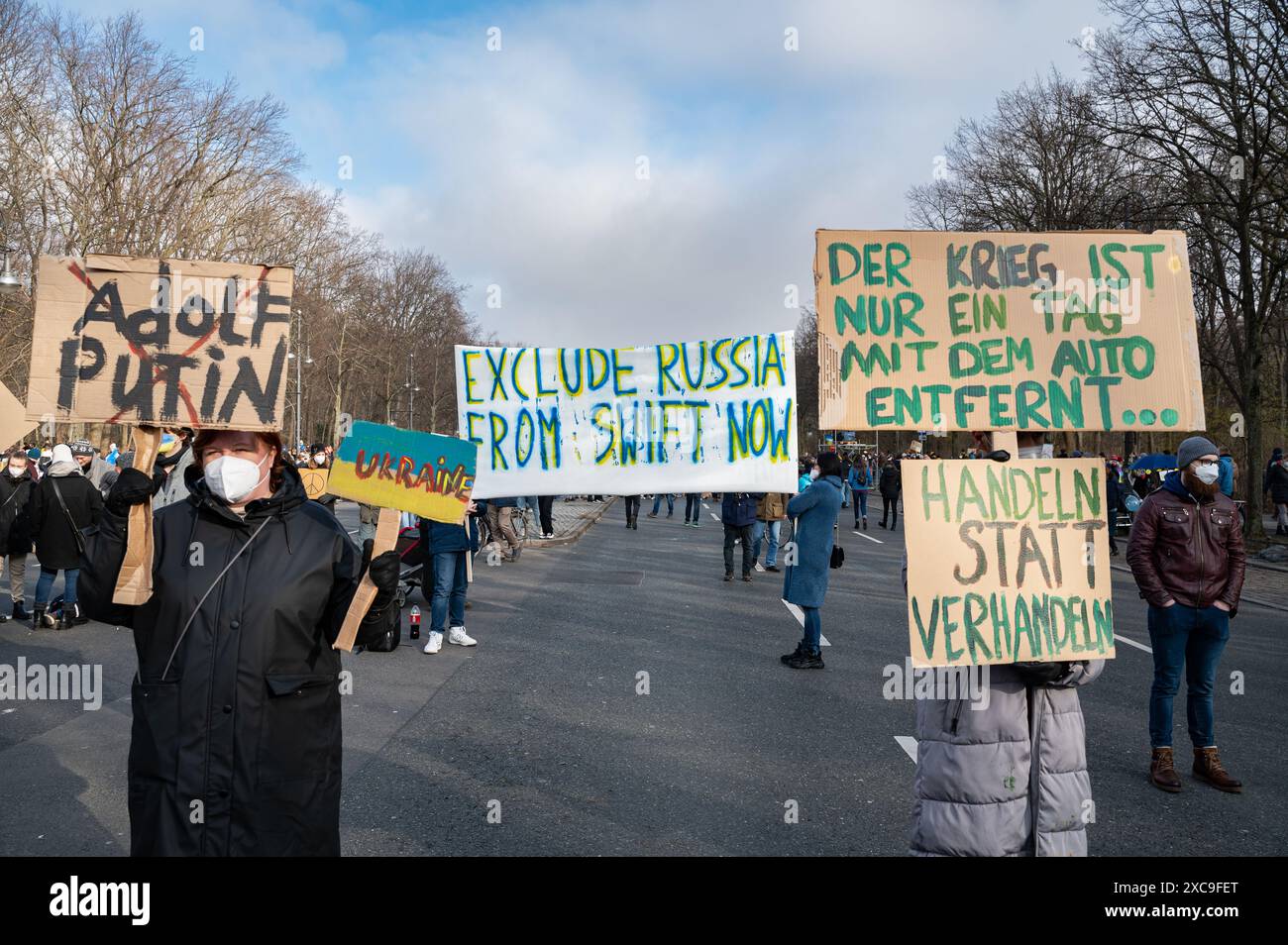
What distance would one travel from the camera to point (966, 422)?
3.59m

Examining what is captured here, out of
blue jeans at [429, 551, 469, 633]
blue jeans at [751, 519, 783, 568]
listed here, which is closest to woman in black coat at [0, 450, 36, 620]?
blue jeans at [429, 551, 469, 633]

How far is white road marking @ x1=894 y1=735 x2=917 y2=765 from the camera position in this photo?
5.73 meters

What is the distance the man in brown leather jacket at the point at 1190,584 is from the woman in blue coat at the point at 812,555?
303 cm

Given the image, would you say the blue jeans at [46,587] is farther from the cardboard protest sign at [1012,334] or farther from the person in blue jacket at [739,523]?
the cardboard protest sign at [1012,334]

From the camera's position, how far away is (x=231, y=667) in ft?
9.04

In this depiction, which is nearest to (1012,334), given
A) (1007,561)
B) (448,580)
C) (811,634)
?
(1007,561)

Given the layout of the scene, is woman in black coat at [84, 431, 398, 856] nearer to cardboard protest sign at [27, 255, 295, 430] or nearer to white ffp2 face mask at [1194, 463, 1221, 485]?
cardboard protest sign at [27, 255, 295, 430]

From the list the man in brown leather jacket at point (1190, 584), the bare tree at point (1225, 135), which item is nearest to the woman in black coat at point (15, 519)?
the man in brown leather jacket at point (1190, 584)

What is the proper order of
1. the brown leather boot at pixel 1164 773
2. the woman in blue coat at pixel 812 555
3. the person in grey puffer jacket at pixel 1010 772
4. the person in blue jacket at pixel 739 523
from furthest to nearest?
the person in blue jacket at pixel 739 523 → the woman in blue coat at pixel 812 555 → the brown leather boot at pixel 1164 773 → the person in grey puffer jacket at pixel 1010 772

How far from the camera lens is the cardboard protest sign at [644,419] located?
14.0 feet

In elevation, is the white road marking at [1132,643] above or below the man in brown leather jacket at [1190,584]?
below

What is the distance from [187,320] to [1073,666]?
320 centimetres
